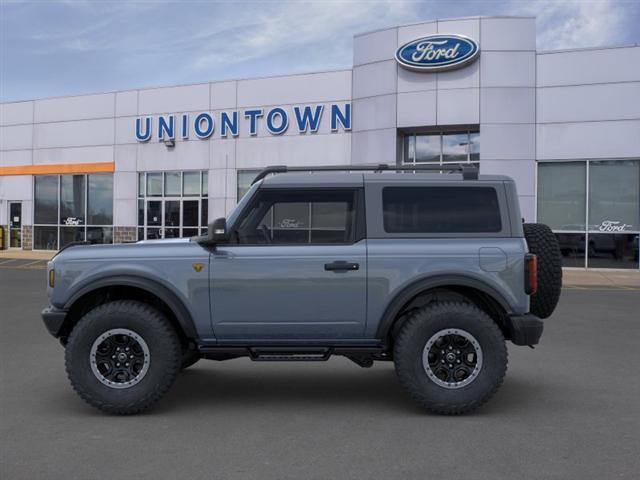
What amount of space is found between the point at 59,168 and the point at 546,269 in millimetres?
26458

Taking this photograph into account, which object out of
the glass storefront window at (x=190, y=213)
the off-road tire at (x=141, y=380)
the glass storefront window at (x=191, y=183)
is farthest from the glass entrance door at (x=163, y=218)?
the off-road tire at (x=141, y=380)

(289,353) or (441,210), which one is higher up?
(441,210)

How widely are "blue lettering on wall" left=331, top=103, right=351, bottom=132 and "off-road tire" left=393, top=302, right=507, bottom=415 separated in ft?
61.4

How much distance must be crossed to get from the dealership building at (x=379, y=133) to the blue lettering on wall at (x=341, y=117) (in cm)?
5

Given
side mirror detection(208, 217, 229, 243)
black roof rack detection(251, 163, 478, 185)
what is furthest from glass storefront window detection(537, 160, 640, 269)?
side mirror detection(208, 217, 229, 243)

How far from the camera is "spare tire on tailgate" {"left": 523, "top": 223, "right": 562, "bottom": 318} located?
5613 millimetres

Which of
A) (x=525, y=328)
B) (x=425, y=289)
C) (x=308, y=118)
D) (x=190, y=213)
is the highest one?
(x=308, y=118)

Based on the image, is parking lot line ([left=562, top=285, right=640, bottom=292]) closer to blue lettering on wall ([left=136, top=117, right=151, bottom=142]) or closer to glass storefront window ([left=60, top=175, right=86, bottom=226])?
blue lettering on wall ([left=136, top=117, right=151, bottom=142])

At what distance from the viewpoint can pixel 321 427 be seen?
4.93 m

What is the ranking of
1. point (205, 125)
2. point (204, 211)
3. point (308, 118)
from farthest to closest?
point (204, 211)
point (205, 125)
point (308, 118)

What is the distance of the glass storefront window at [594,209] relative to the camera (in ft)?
68.0

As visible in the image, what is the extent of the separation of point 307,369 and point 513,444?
2895mm

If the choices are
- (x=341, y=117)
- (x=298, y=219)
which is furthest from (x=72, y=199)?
(x=298, y=219)

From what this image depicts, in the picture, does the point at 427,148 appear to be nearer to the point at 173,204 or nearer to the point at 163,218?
the point at 173,204
